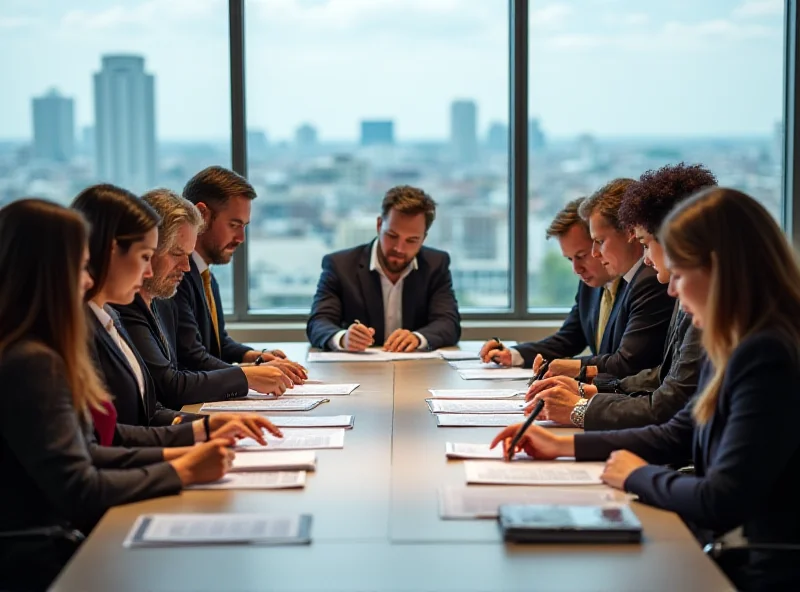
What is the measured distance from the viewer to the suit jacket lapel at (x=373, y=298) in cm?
548

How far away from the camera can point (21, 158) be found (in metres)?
6.50

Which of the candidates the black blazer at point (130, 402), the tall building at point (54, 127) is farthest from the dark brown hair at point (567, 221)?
the tall building at point (54, 127)

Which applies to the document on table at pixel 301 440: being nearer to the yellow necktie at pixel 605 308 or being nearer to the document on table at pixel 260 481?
the document on table at pixel 260 481

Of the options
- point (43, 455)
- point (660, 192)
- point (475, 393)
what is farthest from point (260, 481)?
point (660, 192)

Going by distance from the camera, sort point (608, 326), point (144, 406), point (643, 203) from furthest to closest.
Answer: point (608, 326) < point (643, 203) < point (144, 406)

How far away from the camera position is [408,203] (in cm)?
534

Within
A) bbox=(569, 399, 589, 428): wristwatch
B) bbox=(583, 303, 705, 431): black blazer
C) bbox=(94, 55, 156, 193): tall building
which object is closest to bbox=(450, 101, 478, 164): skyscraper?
bbox=(94, 55, 156, 193): tall building

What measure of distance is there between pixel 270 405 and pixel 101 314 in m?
0.75

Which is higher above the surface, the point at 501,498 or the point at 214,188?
the point at 214,188

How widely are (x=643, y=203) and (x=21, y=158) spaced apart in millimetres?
4325

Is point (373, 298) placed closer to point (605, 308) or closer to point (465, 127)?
point (605, 308)

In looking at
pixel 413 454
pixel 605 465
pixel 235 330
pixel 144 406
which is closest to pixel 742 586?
pixel 605 465

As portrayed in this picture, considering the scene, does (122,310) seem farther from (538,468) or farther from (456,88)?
(456,88)

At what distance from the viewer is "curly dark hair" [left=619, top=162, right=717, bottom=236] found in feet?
11.3
